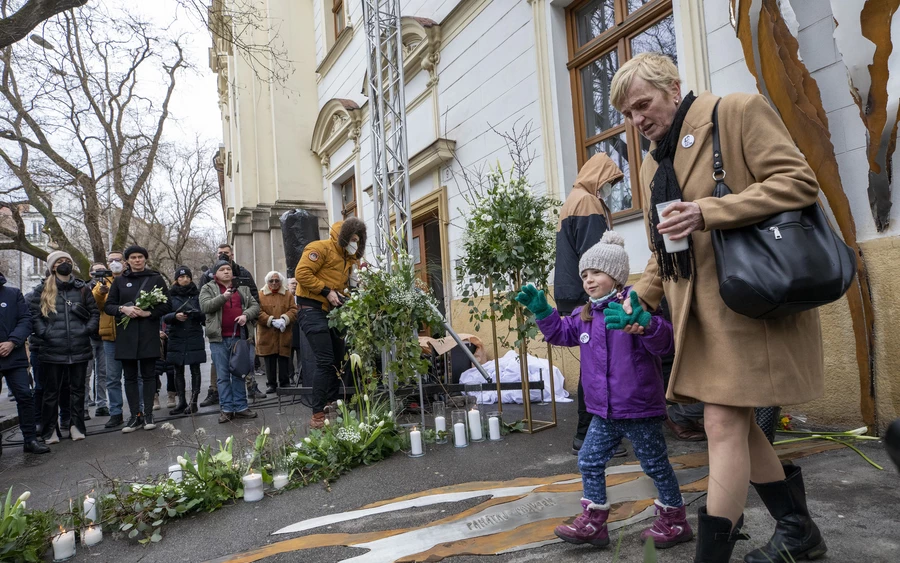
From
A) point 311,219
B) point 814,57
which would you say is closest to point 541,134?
point 814,57

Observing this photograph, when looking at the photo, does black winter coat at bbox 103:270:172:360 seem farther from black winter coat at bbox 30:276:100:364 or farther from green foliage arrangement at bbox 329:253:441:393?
green foliage arrangement at bbox 329:253:441:393

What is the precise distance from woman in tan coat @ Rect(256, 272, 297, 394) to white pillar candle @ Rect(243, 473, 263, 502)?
4304 millimetres

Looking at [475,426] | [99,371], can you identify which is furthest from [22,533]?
[99,371]

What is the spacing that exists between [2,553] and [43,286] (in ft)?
13.3

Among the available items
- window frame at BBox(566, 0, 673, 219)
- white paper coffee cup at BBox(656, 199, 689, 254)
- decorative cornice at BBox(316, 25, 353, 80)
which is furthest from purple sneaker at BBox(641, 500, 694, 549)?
decorative cornice at BBox(316, 25, 353, 80)

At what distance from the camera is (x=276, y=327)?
7.68m

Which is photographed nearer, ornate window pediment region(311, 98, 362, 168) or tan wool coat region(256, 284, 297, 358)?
tan wool coat region(256, 284, 297, 358)

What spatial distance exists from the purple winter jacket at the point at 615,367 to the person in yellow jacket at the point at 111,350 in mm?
5714

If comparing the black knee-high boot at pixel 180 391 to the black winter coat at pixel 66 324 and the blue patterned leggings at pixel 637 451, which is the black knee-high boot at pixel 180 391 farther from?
the blue patterned leggings at pixel 637 451

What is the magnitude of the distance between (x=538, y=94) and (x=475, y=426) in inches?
160

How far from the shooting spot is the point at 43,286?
5980mm

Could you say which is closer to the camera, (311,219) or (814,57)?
(814,57)

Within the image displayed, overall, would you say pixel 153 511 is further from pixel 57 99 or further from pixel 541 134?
pixel 57 99

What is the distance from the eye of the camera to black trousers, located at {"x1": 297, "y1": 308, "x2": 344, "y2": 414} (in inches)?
202
